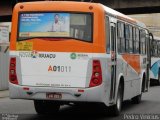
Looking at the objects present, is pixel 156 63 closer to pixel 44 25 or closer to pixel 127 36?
pixel 127 36

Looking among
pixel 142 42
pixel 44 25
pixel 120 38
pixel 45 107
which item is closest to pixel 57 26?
pixel 44 25

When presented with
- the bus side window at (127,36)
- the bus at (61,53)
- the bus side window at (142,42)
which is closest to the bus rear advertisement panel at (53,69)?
the bus at (61,53)

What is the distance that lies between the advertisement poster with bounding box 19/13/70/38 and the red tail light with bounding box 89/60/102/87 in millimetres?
1032

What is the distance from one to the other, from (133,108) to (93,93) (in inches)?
204

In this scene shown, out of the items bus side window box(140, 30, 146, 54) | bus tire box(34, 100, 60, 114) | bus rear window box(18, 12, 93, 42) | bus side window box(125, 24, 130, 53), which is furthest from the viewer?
bus side window box(140, 30, 146, 54)

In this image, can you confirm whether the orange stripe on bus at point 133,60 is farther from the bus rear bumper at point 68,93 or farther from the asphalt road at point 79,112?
the bus rear bumper at point 68,93

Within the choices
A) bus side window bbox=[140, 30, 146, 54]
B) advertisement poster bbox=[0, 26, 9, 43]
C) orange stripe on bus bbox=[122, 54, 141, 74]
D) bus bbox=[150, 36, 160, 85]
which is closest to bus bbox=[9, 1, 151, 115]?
orange stripe on bus bbox=[122, 54, 141, 74]

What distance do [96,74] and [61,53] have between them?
101cm

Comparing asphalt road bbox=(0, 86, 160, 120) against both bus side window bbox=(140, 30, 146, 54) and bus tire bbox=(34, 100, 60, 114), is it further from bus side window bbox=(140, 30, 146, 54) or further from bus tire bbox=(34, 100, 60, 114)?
bus side window bbox=(140, 30, 146, 54)

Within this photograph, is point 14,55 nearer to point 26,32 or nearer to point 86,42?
point 26,32

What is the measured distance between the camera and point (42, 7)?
13914mm

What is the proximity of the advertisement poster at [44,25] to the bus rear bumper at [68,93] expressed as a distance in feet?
4.48

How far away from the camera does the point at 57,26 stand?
45.0 ft

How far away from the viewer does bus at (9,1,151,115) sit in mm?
13398
